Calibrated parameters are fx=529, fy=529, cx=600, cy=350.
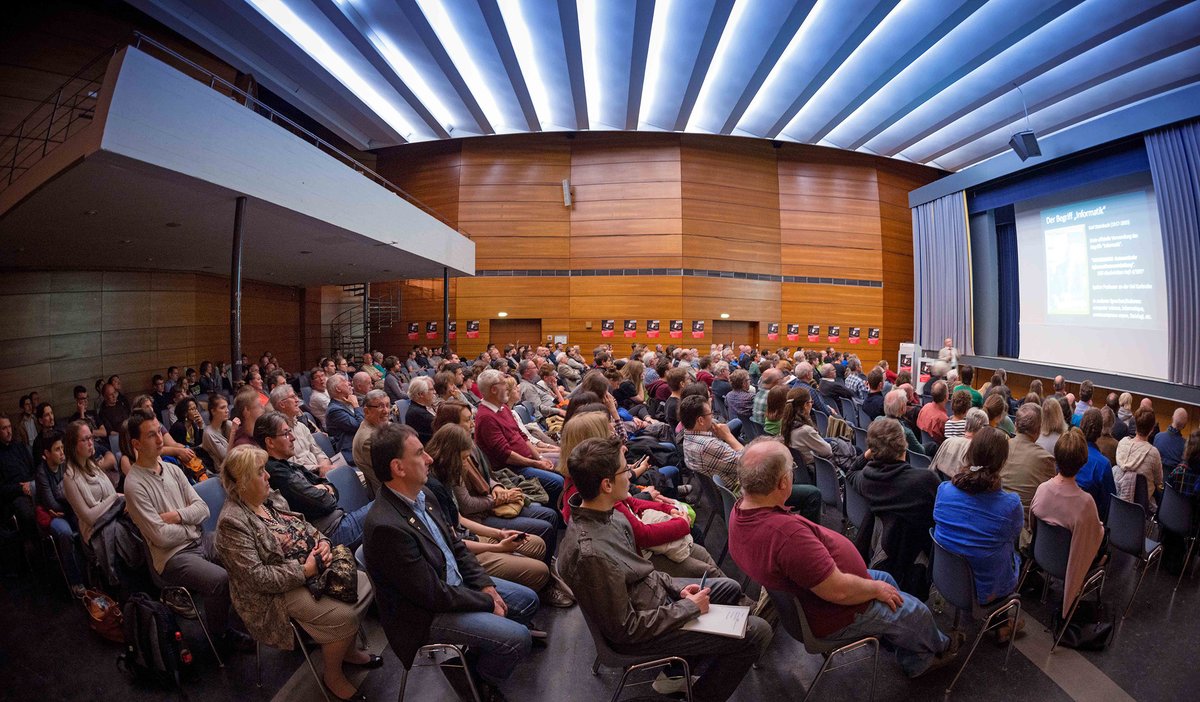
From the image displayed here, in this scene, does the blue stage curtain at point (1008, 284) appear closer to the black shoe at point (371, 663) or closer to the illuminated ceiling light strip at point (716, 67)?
the illuminated ceiling light strip at point (716, 67)

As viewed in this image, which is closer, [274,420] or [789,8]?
[274,420]

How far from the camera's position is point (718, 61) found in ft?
33.6

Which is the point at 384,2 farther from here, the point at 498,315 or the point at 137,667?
the point at 137,667

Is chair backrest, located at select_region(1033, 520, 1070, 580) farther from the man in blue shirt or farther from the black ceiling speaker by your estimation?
the black ceiling speaker

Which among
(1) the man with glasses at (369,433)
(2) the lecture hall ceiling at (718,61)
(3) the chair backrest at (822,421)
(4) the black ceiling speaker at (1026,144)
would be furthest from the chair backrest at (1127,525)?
(4) the black ceiling speaker at (1026,144)

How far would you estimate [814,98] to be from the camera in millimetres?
11328

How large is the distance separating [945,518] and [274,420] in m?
3.23

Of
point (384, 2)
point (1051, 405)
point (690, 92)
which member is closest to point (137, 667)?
point (1051, 405)

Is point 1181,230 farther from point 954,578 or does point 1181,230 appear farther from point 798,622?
point 798,622

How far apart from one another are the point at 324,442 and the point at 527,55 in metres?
8.80

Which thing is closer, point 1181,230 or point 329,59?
point 1181,230

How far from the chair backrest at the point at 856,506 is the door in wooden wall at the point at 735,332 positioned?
37.3ft

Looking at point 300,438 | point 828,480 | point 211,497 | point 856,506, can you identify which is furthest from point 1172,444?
point 211,497

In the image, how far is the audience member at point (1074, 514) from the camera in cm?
246
